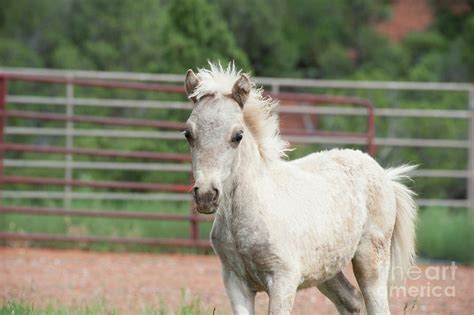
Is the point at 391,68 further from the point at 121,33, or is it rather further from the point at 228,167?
the point at 228,167

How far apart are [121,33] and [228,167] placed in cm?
1726

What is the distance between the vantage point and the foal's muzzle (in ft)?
16.7

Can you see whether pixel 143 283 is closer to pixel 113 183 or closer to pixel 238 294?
pixel 113 183

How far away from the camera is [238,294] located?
550cm

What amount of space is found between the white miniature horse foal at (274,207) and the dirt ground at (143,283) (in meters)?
1.33

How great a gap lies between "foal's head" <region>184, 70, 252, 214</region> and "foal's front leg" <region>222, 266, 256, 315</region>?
49cm

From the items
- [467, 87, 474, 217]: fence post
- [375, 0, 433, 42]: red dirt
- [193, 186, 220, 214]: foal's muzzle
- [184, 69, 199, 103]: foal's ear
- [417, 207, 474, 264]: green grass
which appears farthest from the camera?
[375, 0, 433, 42]: red dirt

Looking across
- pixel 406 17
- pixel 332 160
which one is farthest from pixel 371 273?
pixel 406 17

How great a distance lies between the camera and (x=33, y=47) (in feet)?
74.6

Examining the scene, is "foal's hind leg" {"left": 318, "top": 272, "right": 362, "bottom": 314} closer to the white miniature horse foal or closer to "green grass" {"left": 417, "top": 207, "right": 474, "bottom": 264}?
the white miniature horse foal

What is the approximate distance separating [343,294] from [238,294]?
1112mm

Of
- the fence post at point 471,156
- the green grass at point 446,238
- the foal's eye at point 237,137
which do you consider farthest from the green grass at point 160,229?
the foal's eye at point 237,137

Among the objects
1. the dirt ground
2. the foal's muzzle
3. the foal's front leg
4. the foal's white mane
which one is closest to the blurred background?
the dirt ground

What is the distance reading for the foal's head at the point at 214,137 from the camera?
5.13 meters
